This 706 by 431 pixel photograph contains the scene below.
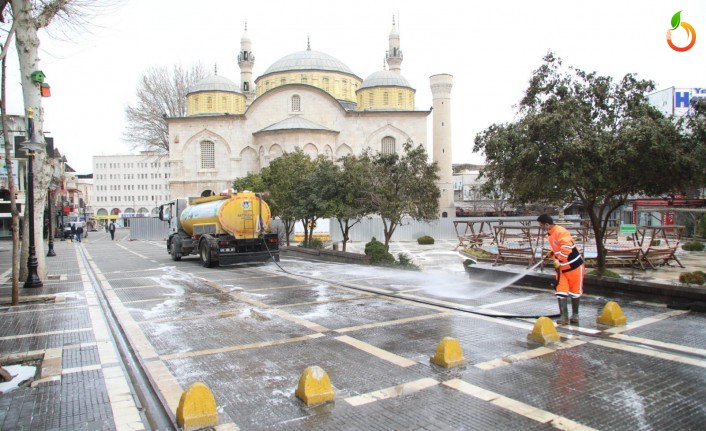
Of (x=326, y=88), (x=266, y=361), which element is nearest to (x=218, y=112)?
(x=326, y=88)

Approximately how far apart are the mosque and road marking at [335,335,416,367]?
4139 centimetres

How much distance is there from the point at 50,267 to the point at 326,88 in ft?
145

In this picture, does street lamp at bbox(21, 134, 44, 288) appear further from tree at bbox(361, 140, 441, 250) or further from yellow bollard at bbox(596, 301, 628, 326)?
yellow bollard at bbox(596, 301, 628, 326)

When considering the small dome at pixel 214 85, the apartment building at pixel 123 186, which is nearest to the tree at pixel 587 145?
the small dome at pixel 214 85

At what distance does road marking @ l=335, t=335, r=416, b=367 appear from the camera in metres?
5.97

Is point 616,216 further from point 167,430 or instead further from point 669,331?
point 167,430

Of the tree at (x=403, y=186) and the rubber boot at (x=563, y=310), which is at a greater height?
the tree at (x=403, y=186)

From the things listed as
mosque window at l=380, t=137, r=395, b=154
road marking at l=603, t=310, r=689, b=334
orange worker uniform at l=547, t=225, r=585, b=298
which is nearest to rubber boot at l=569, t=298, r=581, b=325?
orange worker uniform at l=547, t=225, r=585, b=298

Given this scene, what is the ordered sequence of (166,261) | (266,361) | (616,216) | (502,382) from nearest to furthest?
(502,382) → (266,361) → (166,261) → (616,216)

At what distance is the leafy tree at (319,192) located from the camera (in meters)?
19.3

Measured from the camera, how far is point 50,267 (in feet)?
61.2

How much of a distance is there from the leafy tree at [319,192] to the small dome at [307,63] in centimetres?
3923

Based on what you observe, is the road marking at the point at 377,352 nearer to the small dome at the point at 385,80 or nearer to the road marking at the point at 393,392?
the road marking at the point at 393,392

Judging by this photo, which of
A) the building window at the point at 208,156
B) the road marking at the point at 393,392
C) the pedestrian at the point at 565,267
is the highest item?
the building window at the point at 208,156
